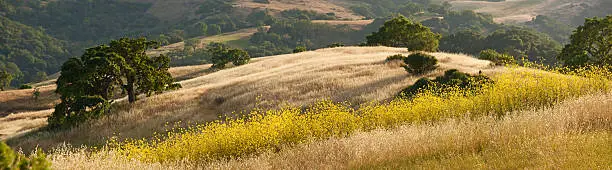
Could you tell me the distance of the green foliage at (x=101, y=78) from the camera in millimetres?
25953

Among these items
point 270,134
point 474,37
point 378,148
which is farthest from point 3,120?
point 474,37

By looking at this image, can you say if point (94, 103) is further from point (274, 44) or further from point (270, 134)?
point (274, 44)

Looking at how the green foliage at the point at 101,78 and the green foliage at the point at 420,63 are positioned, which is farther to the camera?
the green foliage at the point at 101,78

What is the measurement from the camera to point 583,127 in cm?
805

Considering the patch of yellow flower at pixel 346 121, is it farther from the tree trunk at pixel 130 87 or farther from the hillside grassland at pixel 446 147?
the tree trunk at pixel 130 87

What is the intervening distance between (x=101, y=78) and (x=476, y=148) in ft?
89.0

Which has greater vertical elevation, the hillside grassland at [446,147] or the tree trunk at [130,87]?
the hillside grassland at [446,147]

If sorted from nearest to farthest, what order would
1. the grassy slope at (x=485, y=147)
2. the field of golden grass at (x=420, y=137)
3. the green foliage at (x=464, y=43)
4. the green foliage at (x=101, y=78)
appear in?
the grassy slope at (x=485, y=147)
the field of golden grass at (x=420, y=137)
the green foliage at (x=101, y=78)
the green foliage at (x=464, y=43)

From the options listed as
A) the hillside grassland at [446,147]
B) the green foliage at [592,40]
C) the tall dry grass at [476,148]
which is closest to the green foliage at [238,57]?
the green foliage at [592,40]

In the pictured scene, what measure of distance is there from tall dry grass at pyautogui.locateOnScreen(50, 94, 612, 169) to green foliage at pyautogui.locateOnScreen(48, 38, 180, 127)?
786 inches

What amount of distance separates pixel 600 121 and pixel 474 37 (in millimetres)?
117674

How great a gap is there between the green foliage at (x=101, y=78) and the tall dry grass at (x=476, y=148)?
20.0m

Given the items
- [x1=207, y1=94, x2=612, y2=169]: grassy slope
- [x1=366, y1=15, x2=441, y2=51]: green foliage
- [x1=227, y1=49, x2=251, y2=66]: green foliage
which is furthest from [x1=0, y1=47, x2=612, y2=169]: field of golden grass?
[x1=227, y1=49, x2=251, y2=66]: green foliage

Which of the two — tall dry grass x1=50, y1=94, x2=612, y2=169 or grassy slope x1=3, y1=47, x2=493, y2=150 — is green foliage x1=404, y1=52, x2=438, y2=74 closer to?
grassy slope x1=3, y1=47, x2=493, y2=150
